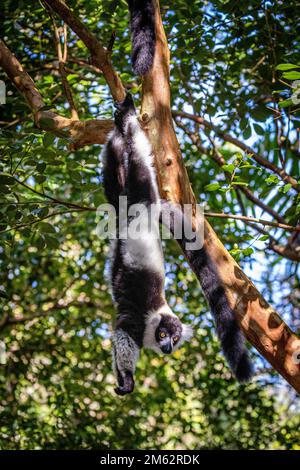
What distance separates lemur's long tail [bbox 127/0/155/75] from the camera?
3324 millimetres

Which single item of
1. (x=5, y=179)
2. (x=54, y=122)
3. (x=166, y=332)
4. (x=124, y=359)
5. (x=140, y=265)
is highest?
(x=54, y=122)

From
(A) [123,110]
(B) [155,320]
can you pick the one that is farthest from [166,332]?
(A) [123,110]

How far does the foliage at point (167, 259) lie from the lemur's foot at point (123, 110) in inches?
15.6

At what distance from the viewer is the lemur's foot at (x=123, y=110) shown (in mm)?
3420

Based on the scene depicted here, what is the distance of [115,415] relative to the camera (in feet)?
17.3

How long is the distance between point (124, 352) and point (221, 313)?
1082mm

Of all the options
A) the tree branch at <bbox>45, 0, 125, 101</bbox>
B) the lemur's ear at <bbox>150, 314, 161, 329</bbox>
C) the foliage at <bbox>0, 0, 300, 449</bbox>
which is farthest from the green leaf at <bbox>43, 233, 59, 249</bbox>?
the tree branch at <bbox>45, 0, 125, 101</bbox>

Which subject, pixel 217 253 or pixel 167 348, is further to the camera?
pixel 167 348

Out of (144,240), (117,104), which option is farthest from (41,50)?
(144,240)

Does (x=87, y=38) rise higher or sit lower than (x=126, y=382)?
higher

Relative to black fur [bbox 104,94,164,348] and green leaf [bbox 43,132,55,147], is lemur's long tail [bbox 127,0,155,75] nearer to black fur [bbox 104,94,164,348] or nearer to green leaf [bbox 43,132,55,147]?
black fur [bbox 104,94,164,348]

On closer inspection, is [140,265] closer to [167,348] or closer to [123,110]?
[167,348]

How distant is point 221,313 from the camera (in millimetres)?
Result: 2982

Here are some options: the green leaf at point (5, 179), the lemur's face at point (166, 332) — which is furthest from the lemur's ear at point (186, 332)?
the green leaf at point (5, 179)
